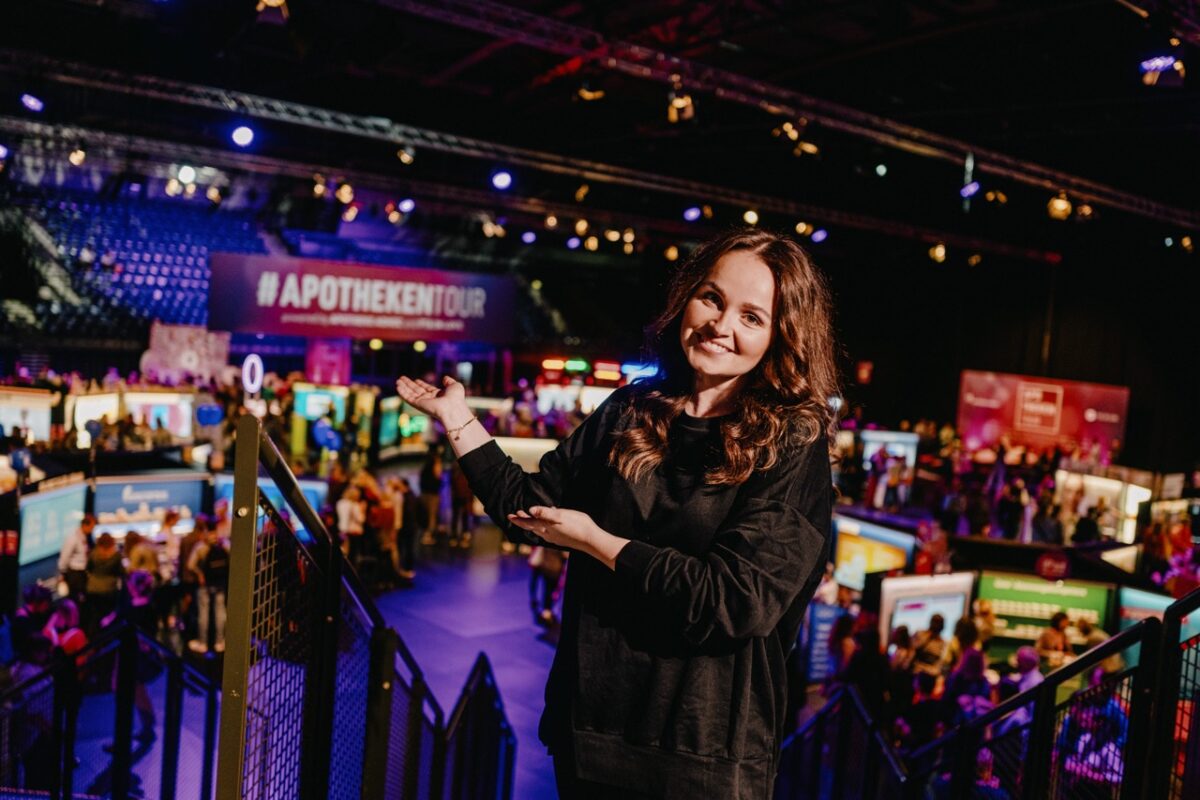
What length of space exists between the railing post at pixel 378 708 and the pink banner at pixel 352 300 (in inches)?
508

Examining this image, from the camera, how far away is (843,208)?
752 inches

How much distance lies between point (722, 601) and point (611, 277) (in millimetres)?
28792

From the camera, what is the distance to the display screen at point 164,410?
44.9 ft

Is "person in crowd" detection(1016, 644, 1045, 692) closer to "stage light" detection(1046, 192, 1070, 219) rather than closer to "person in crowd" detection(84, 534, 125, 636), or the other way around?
"person in crowd" detection(84, 534, 125, 636)

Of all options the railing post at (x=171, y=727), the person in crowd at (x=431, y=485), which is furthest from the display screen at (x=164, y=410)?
the railing post at (x=171, y=727)

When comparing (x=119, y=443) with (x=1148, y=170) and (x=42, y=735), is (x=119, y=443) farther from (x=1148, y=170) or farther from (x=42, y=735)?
(x=1148, y=170)

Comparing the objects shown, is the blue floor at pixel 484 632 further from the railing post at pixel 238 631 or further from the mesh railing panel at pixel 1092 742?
the railing post at pixel 238 631

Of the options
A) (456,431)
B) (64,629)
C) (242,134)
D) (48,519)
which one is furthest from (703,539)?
(242,134)

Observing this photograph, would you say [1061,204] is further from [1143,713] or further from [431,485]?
[1143,713]

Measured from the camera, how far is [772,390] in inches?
68.1

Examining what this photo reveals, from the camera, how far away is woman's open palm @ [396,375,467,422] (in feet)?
6.19

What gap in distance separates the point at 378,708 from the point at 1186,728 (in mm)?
2006

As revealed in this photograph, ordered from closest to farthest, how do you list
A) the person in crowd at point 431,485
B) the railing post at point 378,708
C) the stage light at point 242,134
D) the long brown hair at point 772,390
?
1. the long brown hair at point 772,390
2. the railing post at point 378,708
3. the person in crowd at point 431,485
4. the stage light at point 242,134

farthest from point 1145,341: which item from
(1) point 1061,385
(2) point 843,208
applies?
(2) point 843,208
